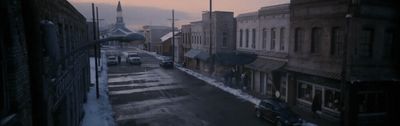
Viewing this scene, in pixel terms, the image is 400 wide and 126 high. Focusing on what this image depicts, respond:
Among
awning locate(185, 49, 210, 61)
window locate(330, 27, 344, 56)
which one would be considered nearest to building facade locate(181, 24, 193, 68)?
awning locate(185, 49, 210, 61)

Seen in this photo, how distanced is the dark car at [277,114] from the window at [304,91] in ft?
10.7

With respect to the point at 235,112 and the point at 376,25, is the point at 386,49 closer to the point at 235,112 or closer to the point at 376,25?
the point at 376,25

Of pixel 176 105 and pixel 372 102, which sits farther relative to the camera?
pixel 176 105

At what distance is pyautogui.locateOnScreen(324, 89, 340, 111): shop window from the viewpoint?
18.7m

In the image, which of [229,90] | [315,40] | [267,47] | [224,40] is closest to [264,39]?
[267,47]

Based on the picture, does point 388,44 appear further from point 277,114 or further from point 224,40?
point 224,40

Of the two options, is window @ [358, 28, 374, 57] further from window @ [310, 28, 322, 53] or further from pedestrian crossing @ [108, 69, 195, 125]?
pedestrian crossing @ [108, 69, 195, 125]

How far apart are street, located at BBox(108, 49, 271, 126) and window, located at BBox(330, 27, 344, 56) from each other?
5.80 m

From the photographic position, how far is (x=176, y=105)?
23.2 metres

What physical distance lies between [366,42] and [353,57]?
4.41 ft

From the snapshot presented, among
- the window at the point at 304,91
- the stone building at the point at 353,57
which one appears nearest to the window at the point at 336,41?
the stone building at the point at 353,57

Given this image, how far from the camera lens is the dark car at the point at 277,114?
57.0ft

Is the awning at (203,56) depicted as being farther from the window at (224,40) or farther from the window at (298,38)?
the window at (298,38)

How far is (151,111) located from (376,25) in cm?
1485
